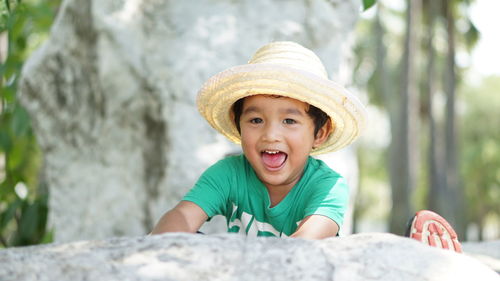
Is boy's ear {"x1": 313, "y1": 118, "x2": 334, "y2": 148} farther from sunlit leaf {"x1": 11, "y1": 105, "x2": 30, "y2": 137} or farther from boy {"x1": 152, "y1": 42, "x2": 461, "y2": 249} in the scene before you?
sunlit leaf {"x1": 11, "y1": 105, "x2": 30, "y2": 137}

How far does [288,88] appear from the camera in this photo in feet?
8.14

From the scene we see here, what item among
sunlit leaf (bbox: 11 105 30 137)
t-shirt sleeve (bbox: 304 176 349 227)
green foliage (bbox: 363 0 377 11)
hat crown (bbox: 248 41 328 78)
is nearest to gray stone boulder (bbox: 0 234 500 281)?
t-shirt sleeve (bbox: 304 176 349 227)

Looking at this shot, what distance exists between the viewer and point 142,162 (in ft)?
14.2

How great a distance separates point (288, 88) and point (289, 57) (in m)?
0.19

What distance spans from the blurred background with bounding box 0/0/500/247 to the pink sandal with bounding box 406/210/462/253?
39.7 inches

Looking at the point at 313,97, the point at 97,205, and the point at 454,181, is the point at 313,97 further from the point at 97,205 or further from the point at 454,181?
the point at 454,181

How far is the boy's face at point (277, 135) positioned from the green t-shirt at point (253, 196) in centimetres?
11

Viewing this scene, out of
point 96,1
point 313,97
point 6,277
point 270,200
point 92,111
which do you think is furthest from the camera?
point 92,111

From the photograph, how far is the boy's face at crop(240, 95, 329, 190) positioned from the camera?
2.52 m

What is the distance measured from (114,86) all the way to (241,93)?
190cm

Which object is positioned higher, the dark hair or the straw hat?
the straw hat

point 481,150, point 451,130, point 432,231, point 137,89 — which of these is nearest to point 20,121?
point 137,89

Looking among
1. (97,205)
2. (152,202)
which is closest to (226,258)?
(152,202)

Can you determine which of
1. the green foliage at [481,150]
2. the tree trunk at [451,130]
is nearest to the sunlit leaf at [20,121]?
the tree trunk at [451,130]
